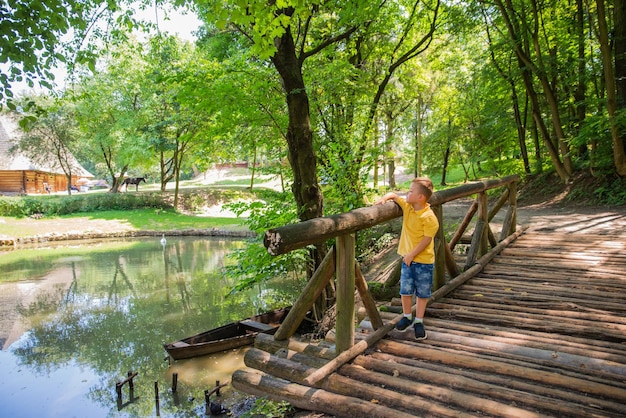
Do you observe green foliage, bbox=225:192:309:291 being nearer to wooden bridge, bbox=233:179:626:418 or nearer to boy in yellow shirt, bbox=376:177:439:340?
wooden bridge, bbox=233:179:626:418

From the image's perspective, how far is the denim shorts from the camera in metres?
3.80

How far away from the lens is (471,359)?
123 inches

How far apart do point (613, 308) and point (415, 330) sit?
2255 mm

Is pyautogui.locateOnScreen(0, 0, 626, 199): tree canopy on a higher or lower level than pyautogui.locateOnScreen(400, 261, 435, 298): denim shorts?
higher

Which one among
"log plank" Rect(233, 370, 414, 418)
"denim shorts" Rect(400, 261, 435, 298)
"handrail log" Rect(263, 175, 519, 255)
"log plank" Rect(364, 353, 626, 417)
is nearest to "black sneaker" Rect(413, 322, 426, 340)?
"denim shorts" Rect(400, 261, 435, 298)

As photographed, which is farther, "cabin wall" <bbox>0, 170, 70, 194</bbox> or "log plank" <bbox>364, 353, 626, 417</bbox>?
"cabin wall" <bbox>0, 170, 70, 194</bbox>

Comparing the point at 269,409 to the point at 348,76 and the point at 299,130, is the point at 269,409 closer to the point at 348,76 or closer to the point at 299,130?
the point at 299,130

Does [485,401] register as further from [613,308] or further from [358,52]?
[358,52]

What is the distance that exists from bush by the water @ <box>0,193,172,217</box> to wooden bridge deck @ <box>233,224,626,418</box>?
29.7 meters

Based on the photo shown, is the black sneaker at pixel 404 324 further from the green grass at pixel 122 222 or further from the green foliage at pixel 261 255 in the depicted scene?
the green grass at pixel 122 222

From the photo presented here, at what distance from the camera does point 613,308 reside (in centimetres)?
429

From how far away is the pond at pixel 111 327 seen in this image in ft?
24.2

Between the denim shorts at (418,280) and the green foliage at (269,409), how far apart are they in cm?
139

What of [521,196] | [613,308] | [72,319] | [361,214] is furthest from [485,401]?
[521,196]
